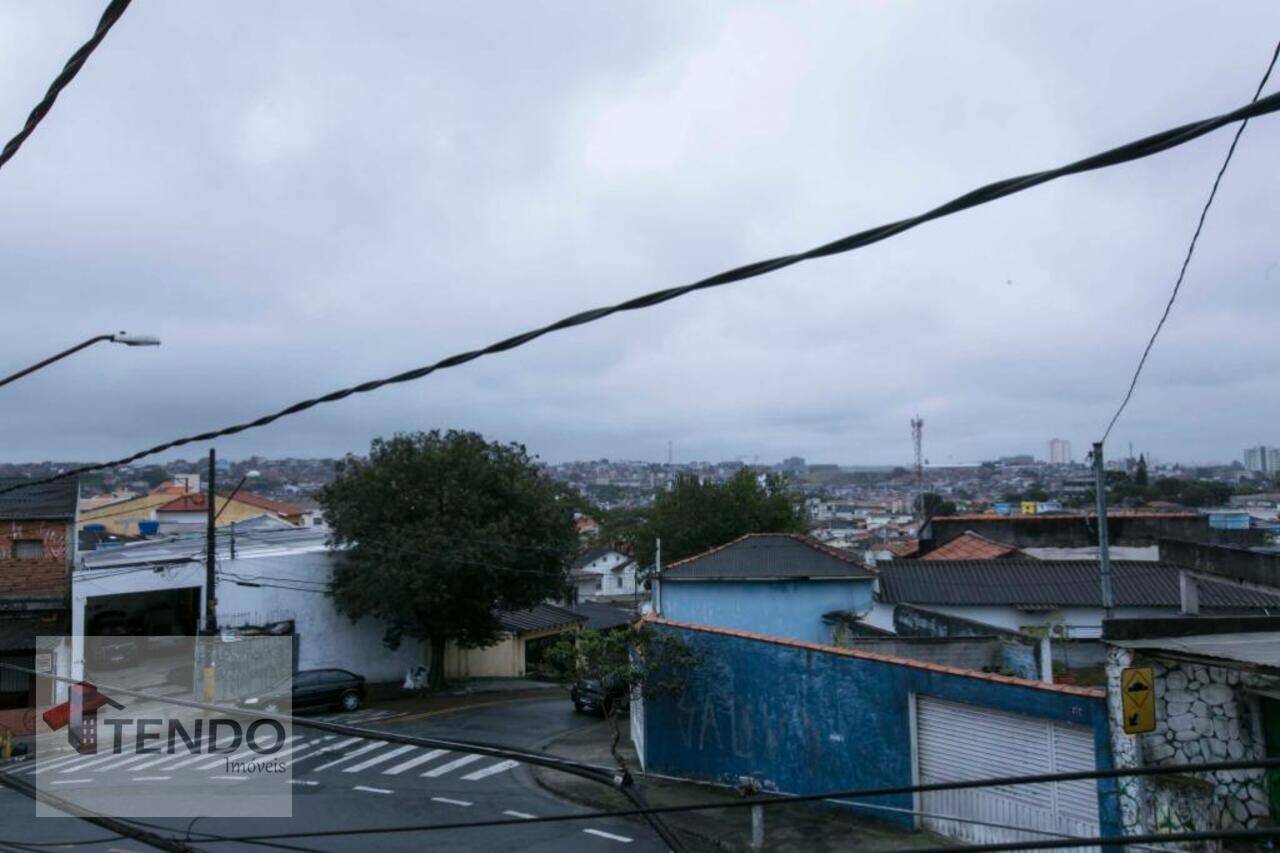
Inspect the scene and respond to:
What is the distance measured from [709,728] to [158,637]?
26.8 meters

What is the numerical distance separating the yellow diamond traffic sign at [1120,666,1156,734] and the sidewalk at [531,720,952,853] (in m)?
3.80

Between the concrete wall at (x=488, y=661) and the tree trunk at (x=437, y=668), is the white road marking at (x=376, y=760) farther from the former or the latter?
the concrete wall at (x=488, y=661)

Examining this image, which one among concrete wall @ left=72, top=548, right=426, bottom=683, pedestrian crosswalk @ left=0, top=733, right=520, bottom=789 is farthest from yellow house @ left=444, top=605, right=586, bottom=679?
pedestrian crosswalk @ left=0, top=733, right=520, bottom=789

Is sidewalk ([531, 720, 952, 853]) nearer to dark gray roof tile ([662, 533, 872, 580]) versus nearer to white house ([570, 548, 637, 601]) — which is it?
dark gray roof tile ([662, 533, 872, 580])

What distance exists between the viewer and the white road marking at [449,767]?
18.9m

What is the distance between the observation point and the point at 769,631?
83.3ft

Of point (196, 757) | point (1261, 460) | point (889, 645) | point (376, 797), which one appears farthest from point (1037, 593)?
point (1261, 460)

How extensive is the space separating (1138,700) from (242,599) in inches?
1086

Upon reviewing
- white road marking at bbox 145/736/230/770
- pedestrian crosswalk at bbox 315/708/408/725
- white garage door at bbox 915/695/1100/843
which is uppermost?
white garage door at bbox 915/695/1100/843

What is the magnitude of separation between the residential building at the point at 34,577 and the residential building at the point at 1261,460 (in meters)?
161

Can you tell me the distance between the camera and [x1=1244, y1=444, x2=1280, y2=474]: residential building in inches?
5927

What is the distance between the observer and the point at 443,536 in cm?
2886

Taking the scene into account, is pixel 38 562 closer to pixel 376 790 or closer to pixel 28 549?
pixel 28 549

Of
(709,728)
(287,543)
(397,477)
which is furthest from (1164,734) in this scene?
(287,543)
